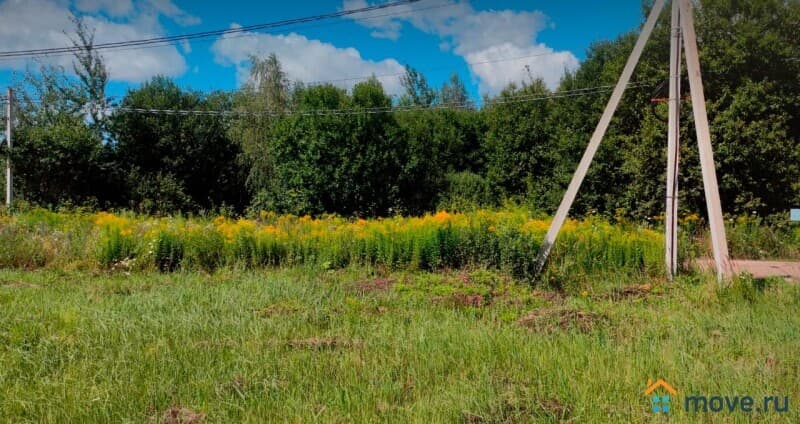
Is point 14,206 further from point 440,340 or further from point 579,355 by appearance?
point 579,355

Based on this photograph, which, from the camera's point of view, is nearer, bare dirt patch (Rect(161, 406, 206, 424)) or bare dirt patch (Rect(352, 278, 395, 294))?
bare dirt patch (Rect(161, 406, 206, 424))

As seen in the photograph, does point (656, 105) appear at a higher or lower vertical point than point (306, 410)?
higher

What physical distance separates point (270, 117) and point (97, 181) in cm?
601

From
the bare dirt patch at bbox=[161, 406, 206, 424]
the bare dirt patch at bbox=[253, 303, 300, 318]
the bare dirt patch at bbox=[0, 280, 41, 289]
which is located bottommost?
the bare dirt patch at bbox=[161, 406, 206, 424]

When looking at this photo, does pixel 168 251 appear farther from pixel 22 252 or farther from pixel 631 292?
pixel 631 292

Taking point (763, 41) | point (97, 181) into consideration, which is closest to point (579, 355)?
point (763, 41)

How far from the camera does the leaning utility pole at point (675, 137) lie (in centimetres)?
523

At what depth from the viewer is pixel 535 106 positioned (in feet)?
47.6

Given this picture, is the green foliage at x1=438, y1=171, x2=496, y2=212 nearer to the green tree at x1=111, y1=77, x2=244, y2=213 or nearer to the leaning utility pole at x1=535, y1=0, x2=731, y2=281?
the green tree at x1=111, y1=77, x2=244, y2=213

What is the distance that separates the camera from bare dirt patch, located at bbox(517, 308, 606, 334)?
3.86 m

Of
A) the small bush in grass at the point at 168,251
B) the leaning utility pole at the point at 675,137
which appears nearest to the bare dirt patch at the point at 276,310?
the small bush in grass at the point at 168,251

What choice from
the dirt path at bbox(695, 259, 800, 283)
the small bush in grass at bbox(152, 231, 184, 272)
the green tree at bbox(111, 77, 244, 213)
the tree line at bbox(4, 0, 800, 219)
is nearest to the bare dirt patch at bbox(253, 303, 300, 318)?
the small bush in grass at bbox(152, 231, 184, 272)

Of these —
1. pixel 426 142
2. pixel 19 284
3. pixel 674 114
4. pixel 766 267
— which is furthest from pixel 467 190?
pixel 19 284

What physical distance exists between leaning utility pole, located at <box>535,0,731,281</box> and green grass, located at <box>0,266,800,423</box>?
2.19 feet
